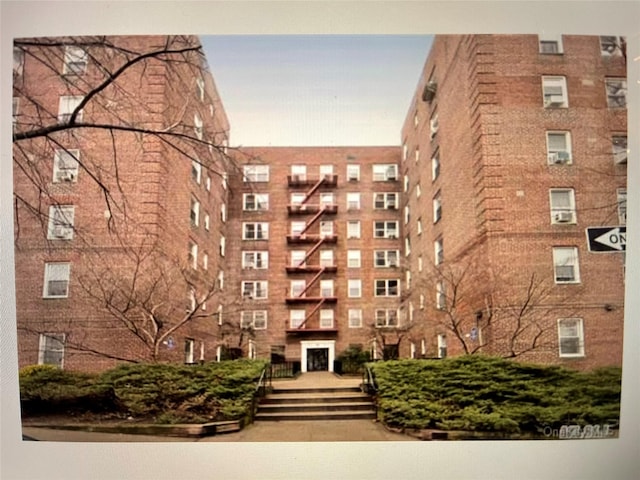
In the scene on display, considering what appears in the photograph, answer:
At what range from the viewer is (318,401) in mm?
4207

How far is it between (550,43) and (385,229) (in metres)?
2.26

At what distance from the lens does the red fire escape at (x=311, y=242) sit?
444 cm

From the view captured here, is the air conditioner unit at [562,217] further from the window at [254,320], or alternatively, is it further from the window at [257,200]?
the window at [254,320]

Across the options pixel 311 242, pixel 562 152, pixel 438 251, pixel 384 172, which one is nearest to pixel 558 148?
pixel 562 152

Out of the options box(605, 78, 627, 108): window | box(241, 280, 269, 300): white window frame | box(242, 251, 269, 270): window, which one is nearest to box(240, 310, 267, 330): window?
box(241, 280, 269, 300): white window frame

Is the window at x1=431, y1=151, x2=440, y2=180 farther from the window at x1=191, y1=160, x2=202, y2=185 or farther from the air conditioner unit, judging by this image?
the window at x1=191, y1=160, x2=202, y2=185

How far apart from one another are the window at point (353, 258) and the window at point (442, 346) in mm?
1013

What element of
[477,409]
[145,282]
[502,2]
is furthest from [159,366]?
[502,2]

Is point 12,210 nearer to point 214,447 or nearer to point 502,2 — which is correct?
point 214,447

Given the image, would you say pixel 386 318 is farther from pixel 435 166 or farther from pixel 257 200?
pixel 257 200

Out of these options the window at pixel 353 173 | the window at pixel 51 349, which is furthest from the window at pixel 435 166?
the window at pixel 51 349

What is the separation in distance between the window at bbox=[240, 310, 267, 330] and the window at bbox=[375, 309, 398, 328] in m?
1.05

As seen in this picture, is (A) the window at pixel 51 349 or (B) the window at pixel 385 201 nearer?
(A) the window at pixel 51 349

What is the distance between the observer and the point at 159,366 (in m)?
4.24
